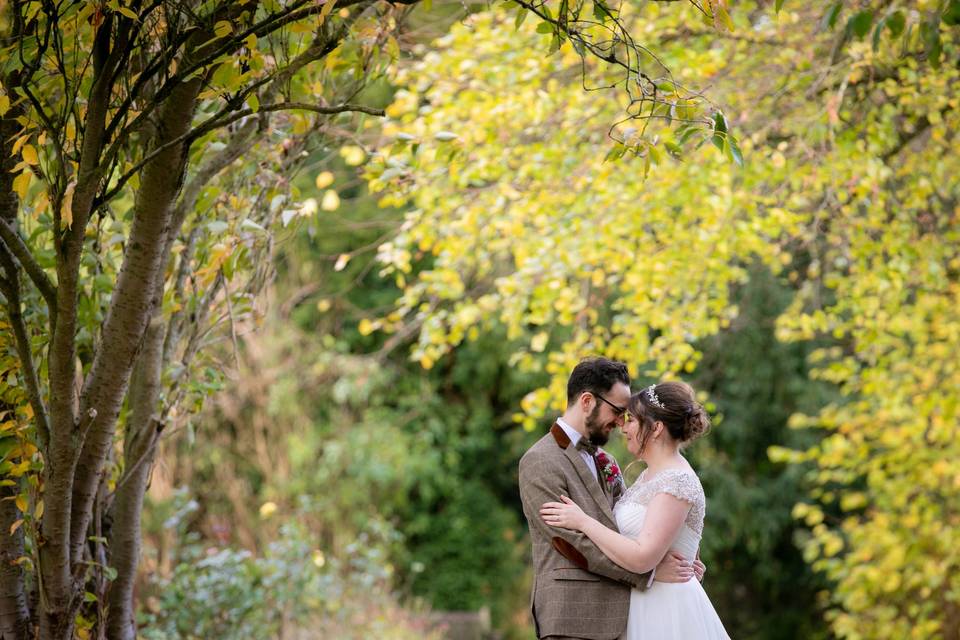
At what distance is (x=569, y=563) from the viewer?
287 cm

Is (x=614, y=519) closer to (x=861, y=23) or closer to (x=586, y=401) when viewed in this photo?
(x=586, y=401)

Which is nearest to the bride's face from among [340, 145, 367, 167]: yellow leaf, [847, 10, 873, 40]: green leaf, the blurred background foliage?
[847, 10, 873, 40]: green leaf

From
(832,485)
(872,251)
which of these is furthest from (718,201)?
(832,485)

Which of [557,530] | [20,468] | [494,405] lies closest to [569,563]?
[557,530]

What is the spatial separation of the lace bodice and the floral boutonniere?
6 cm

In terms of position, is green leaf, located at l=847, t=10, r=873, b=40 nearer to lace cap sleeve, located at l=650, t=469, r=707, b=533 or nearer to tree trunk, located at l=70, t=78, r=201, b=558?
lace cap sleeve, located at l=650, t=469, r=707, b=533

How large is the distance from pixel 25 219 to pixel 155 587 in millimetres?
3178

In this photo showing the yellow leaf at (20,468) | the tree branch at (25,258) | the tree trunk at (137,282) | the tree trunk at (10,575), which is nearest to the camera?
the tree branch at (25,258)

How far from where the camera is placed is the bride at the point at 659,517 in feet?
9.29

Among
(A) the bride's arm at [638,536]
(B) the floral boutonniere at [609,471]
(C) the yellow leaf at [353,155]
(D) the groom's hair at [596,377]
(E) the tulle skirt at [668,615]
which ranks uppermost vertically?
(C) the yellow leaf at [353,155]

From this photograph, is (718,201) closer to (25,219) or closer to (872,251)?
(872,251)

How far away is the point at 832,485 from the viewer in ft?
35.9

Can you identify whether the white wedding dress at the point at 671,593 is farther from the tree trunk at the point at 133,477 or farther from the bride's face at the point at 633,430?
the tree trunk at the point at 133,477

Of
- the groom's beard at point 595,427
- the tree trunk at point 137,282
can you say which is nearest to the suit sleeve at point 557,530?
the groom's beard at point 595,427
